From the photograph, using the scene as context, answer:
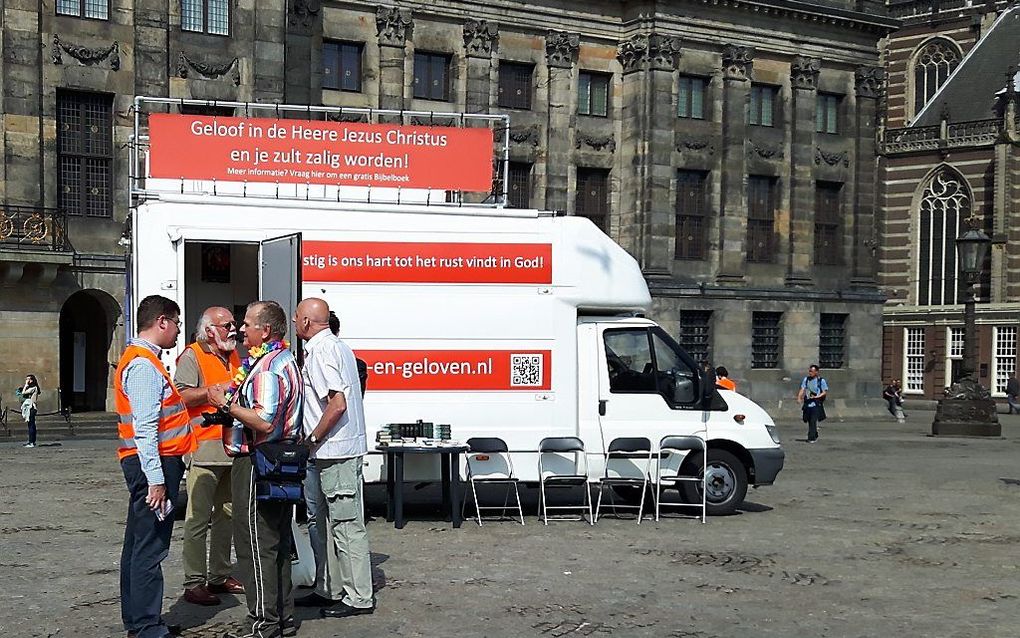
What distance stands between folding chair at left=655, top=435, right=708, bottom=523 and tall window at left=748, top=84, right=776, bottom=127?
2895 centimetres

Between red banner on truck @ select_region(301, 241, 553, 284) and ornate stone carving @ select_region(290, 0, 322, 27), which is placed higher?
ornate stone carving @ select_region(290, 0, 322, 27)

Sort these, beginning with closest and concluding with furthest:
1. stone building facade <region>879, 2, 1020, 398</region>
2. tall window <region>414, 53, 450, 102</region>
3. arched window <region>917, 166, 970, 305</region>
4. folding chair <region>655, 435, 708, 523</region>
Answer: folding chair <region>655, 435, 708, 523</region>, tall window <region>414, 53, 450, 102</region>, stone building facade <region>879, 2, 1020, 398</region>, arched window <region>917, 166, 970, 305</region>

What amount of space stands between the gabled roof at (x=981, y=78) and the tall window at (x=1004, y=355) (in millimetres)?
11311

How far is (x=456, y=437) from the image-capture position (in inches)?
543

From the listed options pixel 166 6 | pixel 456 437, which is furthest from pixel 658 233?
pixel 456 437

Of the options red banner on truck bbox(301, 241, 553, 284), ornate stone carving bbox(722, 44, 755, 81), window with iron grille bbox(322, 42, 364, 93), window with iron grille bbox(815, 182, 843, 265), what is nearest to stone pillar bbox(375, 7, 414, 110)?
window with iron grille bbox(322, 42, 364, 93)

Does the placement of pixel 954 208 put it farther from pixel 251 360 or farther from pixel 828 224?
pixel 251 360

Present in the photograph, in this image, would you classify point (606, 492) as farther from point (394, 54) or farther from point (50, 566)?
point (394, 54)

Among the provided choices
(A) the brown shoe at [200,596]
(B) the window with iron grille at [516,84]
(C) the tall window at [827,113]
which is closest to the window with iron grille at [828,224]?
(C) the tall window at [827,113]

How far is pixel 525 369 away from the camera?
13984 millimetres

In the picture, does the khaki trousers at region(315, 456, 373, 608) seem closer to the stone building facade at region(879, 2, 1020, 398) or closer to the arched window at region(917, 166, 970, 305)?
the stone building facade at region(879, 2, 1020, 398)

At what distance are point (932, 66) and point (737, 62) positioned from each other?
117 feet

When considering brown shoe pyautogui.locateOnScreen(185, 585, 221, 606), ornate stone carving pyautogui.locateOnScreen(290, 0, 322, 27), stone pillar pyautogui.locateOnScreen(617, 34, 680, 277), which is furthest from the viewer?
stone pillar pyautogui.locateOnScreen(617, 34, 680, 277)

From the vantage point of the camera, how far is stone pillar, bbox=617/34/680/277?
1528 inches
